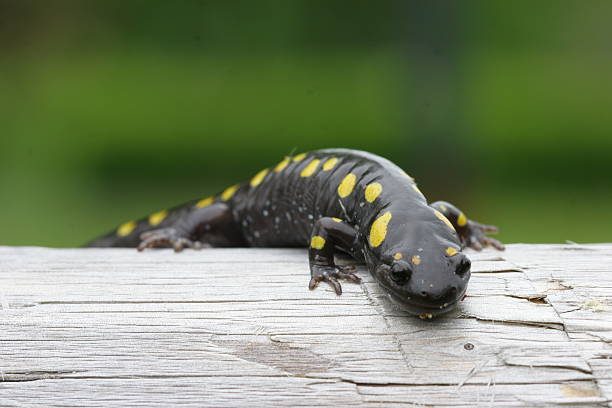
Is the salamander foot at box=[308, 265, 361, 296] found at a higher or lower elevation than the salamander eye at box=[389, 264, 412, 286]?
lower

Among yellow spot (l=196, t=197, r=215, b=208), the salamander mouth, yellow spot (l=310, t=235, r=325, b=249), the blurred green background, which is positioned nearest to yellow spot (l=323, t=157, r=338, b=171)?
yellow spot (l=310, t=235, r=325, b=249)

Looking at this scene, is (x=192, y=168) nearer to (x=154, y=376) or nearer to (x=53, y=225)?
(x=53, y=225)

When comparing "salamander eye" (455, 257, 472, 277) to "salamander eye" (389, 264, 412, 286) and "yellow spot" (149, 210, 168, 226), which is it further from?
"yellow spot" (149, 210, 168, 226)

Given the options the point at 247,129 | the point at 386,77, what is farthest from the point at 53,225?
the point at 386,77

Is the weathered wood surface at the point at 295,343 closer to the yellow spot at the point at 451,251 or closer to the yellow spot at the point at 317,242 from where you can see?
the yellow spot at the point at 451,251

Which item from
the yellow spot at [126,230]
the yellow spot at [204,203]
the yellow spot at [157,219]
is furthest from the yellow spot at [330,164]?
the yellow spot at [126,230]
